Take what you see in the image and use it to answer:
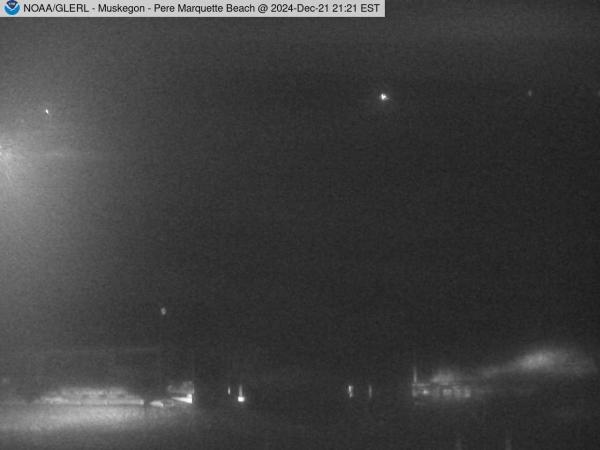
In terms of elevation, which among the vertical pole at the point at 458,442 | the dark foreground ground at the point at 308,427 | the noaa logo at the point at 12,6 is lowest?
the vertical pole at the point at 458,442

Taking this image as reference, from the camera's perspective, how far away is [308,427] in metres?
2.74

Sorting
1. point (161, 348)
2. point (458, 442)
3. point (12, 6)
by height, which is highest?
point (12, 6)

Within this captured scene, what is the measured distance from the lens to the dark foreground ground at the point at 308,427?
2.69 meters

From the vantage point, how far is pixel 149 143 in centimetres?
275

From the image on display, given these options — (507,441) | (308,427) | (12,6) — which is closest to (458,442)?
(507,441)

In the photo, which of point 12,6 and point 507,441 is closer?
point 12,6

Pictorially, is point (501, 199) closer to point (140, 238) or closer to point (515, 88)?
point (515, 88)

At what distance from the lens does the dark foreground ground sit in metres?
2.69

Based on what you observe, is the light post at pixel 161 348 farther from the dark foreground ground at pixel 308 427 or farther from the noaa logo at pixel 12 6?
the noaa logo at pixel 12 6

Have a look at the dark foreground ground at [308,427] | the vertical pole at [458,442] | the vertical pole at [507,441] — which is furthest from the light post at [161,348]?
the vertical pole at [507,441]

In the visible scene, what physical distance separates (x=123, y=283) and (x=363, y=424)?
107 cm

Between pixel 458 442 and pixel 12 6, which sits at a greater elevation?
pixel 12 6

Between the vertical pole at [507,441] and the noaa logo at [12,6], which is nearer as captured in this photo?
the noaa logo at [12,6]

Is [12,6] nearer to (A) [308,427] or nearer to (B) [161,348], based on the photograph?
(B) [161,348]
